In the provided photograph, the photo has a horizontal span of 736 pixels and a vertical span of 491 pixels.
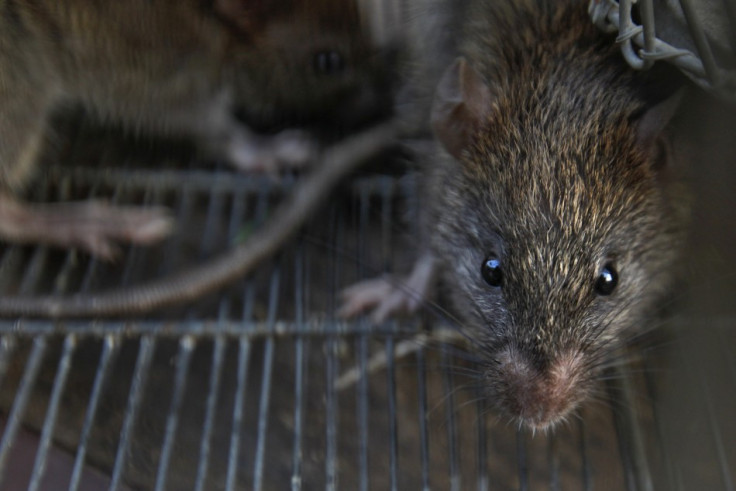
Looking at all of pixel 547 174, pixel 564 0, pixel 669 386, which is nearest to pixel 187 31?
pixel 564 0

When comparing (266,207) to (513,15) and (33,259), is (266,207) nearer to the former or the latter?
(33,259)

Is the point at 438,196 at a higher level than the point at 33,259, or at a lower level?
higher

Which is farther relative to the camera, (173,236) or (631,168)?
(173,236)

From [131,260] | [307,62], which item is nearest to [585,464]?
[131,260]

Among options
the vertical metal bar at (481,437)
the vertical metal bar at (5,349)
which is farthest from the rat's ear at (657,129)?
the vertical metal bar at (5,349)

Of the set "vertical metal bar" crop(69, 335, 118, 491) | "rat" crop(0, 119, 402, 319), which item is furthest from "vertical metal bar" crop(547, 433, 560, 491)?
"vertical metal bar" crop(69, 335, 118, 491)

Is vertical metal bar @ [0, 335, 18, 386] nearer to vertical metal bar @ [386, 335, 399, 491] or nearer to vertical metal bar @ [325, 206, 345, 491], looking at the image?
vertical metal bar @ [325, 206, 345, 491]
